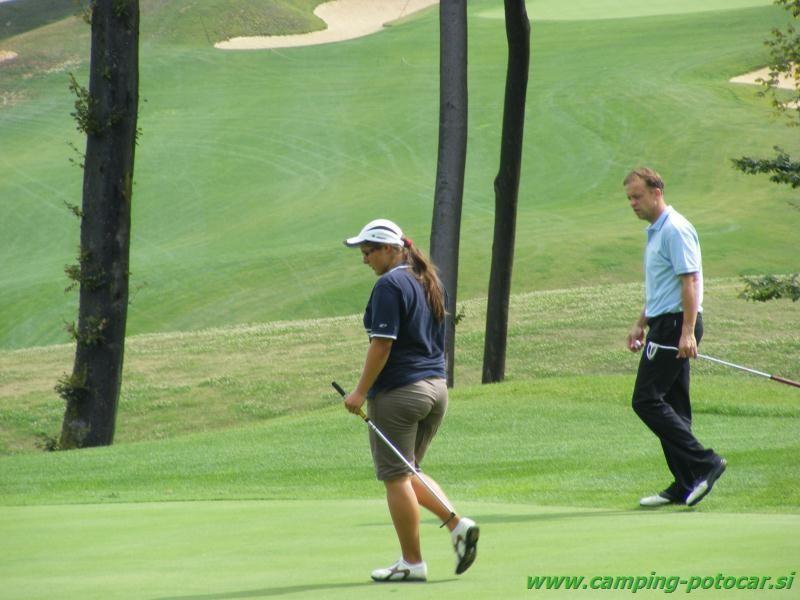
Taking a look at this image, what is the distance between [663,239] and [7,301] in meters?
33.2

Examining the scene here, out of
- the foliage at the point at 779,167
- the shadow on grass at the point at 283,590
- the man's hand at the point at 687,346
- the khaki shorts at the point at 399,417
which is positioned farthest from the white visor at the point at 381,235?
the foliage at the point at 779,167

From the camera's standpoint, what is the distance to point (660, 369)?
9602mm

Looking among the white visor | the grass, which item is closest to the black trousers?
the white visor

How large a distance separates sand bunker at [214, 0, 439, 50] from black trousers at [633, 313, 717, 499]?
2676 inches

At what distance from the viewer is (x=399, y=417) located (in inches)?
279

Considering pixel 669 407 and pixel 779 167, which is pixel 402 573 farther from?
pixel 779 167

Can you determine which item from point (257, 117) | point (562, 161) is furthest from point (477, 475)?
point (257, 117)

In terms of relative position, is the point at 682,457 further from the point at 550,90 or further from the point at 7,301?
the point at 550,90

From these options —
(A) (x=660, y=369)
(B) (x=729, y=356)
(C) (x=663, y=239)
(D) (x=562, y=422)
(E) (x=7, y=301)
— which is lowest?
(E) (x=7, y=301)

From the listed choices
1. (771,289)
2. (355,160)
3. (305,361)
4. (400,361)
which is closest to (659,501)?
(400,361)

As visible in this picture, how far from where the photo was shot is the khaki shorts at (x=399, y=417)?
23.2 ft

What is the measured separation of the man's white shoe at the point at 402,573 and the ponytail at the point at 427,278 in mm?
1269

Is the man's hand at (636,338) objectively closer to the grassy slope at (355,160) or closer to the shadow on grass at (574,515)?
the shadow on grass at (574,515)

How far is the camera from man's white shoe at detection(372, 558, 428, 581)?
21.8 feet
